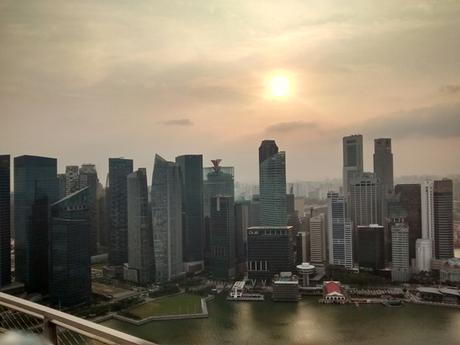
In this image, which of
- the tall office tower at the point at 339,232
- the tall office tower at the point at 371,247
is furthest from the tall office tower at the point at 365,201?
the tall office tower at the point at 371,247

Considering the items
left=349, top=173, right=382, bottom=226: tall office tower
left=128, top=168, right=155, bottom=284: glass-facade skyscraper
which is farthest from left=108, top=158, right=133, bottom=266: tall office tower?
left=349, top=173, right=382, bottom=226: tall office tower

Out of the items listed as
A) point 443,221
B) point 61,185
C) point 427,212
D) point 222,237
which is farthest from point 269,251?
point 61,185

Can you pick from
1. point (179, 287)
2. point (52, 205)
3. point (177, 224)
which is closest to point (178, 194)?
point (177, 224)

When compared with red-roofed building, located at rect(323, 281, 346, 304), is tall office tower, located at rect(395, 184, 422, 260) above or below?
above

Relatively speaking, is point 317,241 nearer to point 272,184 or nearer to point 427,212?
point 272,184

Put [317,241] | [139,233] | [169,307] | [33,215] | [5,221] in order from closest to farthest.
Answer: [169,307] < [5,221] < [33,215] < [139,233] < [317,241]

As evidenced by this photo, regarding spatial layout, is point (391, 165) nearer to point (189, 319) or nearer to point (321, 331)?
point (321, 331)

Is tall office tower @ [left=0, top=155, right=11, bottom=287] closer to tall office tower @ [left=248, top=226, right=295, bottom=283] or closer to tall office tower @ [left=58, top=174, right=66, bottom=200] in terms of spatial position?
tall office tower @ [left=58, top=174, right=66, bottom=200]
